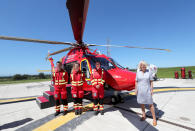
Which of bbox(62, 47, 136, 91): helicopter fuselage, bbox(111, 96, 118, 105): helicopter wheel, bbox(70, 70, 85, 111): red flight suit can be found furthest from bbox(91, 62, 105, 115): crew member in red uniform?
bbox(111, 96, 118, 105): helicopter wheel

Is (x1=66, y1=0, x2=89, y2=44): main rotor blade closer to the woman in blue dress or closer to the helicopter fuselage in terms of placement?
the helicopter fuselage

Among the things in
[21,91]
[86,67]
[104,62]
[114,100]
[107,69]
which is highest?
[104,62]

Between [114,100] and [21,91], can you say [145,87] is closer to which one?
[114,100]

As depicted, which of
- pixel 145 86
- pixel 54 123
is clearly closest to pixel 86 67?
pixel 54 123

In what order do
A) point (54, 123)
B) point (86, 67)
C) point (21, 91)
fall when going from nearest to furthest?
point (54, 123)
point (86, 67)
point (21, 91)

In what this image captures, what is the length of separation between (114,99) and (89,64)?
197cm

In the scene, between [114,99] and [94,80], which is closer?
[94,80]

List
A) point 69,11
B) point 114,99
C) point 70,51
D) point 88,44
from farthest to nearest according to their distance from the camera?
point 70,51
point 88,44
point 114,99
point 69,11

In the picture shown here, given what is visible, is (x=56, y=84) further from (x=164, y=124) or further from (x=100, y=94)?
(x=164, y=124)

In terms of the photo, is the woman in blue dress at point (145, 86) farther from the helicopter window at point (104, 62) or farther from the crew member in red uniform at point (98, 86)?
the helicopter window at point (104, 62)

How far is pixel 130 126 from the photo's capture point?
2553 millimetres

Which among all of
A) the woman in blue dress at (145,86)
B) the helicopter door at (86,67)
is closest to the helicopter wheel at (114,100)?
the helicopter door at (86,67)

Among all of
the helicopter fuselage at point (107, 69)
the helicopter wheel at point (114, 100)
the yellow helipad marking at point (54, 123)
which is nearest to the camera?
the yellow helipad marking at point (54, 123)

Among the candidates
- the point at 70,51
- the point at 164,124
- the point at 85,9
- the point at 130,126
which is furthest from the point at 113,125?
the point at 70,51
